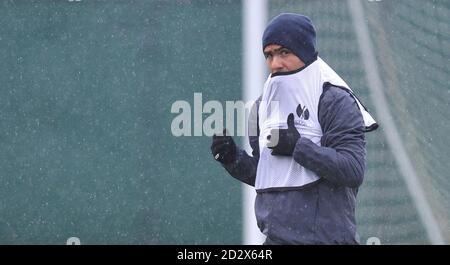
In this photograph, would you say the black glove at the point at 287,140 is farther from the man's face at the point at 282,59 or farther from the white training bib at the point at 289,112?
the man's face at the point at 282,59

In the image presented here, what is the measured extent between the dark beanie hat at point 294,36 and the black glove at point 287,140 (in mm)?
250

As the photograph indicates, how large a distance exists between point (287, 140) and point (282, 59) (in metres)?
0.34

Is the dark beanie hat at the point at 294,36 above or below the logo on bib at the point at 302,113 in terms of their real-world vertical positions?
above

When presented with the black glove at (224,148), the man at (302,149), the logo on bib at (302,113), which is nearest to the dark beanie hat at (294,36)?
the man at (302,149)

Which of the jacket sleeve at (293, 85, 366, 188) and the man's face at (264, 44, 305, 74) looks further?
the man's face at (264, 44, 305, 74)

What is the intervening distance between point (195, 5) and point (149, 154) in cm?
88

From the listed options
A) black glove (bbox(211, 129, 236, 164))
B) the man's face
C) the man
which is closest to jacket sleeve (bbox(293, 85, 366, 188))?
the man

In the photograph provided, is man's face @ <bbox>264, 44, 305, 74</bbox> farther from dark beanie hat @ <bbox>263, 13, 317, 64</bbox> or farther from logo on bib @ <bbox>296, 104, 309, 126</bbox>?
logo on bib @ <bbox>296, 104, 309, 126</bbox>

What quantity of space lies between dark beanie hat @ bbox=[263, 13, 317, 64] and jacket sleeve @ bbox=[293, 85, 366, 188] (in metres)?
0.18

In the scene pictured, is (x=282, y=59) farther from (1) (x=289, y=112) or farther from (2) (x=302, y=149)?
(2) (x=302, y=149)

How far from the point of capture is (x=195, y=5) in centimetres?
642

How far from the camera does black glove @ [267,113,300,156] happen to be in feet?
13.1

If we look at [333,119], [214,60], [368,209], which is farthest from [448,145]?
[333,119]

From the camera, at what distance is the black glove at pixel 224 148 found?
420 centimetres
